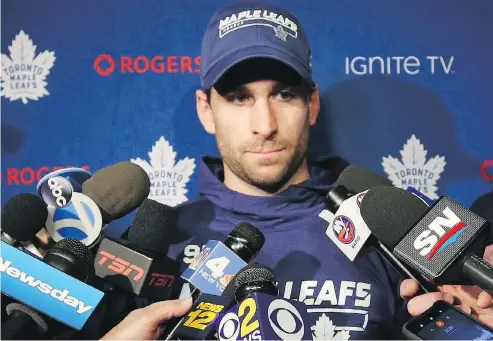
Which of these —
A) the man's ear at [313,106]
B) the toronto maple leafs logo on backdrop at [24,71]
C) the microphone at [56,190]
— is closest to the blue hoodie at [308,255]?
the man's ear at [313,106]

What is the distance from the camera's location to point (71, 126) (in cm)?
174

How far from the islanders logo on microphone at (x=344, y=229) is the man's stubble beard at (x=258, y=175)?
32 centimetres

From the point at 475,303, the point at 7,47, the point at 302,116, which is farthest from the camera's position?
the point at 7,47

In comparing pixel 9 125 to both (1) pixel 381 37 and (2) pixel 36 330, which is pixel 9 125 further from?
→ (1) pixel 381 37

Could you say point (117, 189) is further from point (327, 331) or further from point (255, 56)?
point (327, 331)

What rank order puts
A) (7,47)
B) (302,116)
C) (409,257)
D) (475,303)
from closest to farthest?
1. (409,257)
2. (475,303)
3. (302,116)
4. (7,47)

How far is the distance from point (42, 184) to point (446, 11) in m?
1.22

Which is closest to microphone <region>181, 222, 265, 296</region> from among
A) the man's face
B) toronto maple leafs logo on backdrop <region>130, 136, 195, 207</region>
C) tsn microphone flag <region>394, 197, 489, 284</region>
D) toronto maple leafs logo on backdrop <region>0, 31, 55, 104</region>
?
tsn microphone flag <region>394, 197, 489, 284</region>

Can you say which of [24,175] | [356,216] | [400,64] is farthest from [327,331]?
[24,175]

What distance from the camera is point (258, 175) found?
1.47 meters

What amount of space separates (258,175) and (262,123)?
0.15 meters

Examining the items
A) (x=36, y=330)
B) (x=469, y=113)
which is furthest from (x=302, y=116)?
(x=36, y=330)

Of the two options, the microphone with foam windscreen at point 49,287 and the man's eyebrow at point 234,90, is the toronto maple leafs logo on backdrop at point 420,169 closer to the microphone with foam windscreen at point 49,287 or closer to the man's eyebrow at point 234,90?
the man's eyebrow at point 234,90

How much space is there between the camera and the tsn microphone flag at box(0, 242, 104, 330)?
92 centimetres
